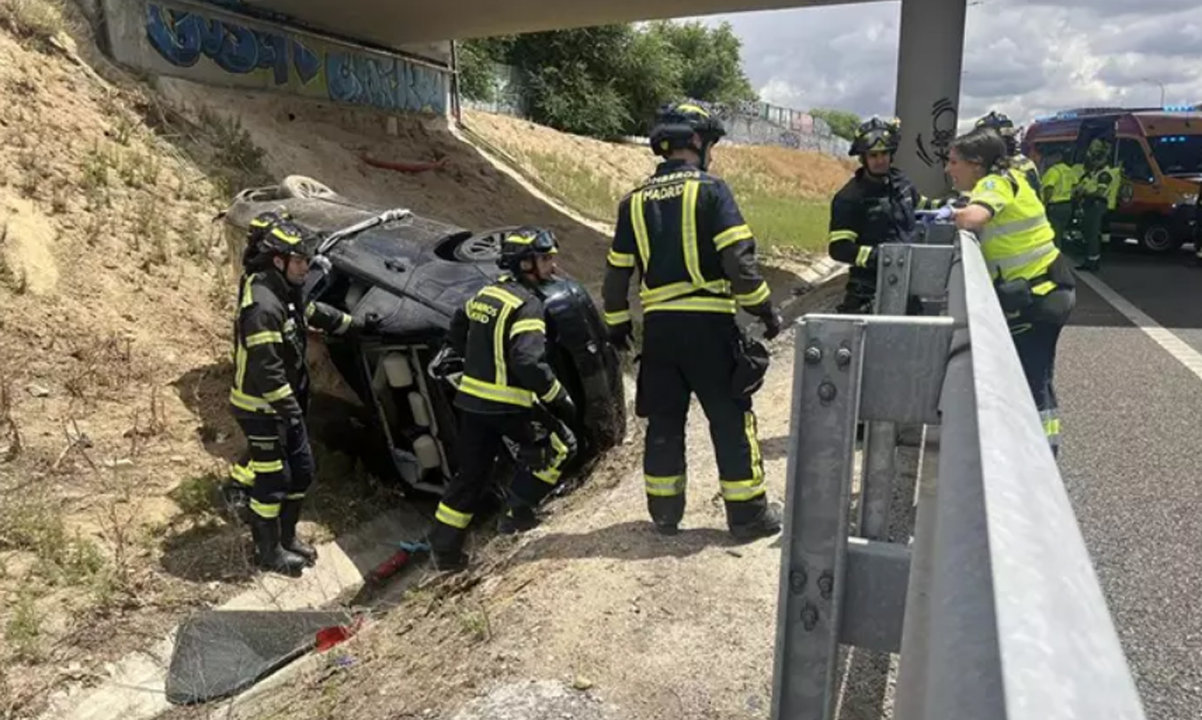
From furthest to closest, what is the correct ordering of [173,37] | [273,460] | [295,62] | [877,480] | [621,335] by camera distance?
[295,62]
[173,37]
[273,460]
[621,335]
[877,480]

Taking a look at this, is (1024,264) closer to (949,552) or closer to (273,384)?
(949,552)

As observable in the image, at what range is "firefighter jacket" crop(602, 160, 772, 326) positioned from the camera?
12.6 ft

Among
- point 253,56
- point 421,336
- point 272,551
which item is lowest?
point 272,551

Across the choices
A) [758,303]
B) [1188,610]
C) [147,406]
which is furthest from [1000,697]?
[147,406]

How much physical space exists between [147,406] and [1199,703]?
672 centimetres

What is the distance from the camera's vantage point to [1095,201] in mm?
12625

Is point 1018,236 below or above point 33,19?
below

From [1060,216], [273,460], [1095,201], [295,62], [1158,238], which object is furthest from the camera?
[295,62]

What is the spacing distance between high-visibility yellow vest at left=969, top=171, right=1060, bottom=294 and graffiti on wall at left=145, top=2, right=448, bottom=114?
12189 millimetres

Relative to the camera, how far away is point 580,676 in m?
2.87

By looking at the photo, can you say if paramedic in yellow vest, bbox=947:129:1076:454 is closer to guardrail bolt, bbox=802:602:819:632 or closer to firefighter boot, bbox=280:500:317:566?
guardrail bolt, bbox=802:602:819:632

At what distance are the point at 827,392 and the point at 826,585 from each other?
1.21 feet

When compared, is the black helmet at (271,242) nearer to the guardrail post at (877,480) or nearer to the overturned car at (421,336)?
the overturned car at (421,336)

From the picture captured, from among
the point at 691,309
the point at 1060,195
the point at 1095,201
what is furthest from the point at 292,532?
the point at 1060,195
